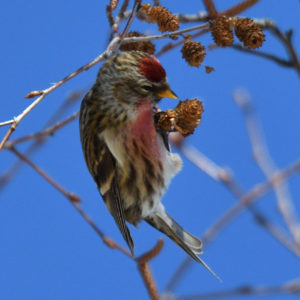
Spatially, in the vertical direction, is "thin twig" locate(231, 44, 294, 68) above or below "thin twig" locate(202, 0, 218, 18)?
below

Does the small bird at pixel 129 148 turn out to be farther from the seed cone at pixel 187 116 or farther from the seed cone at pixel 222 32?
the seed cone at pixel 222 32

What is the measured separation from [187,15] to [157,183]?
78 cm

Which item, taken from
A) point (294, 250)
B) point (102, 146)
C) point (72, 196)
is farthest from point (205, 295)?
point (102, 146)

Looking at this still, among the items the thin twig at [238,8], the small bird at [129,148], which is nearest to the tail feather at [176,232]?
the small bird at [129,148]

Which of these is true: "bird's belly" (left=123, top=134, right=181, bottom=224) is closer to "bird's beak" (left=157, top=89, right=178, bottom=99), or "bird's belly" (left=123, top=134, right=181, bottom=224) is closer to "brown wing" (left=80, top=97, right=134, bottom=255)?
"brown wing" (left=80, top=97, right=134, bottom=255)

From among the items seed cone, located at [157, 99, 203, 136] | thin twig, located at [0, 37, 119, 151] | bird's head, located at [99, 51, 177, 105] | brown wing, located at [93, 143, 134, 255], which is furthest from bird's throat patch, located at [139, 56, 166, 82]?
brown wing, located at [93, 143, 134, 255]

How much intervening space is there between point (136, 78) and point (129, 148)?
34cm

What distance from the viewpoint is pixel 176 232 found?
7.75 ft

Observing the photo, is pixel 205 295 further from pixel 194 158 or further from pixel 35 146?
pixel 35 146

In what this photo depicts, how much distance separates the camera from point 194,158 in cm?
229

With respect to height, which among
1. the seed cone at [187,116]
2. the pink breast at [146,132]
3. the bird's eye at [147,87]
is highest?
the bird's eye at [147,87]

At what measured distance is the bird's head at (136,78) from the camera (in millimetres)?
1783

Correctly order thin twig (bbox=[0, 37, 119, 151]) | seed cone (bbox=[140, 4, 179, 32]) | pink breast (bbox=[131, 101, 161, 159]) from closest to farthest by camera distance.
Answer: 1. thin twig (bbox=[0, 37, 119, 151])
2. seed cone (bbox=[140, 4, 179, 32])
3. pink breast (bbox=[131, 101, 161, 159])

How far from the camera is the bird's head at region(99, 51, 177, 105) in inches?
70.2
